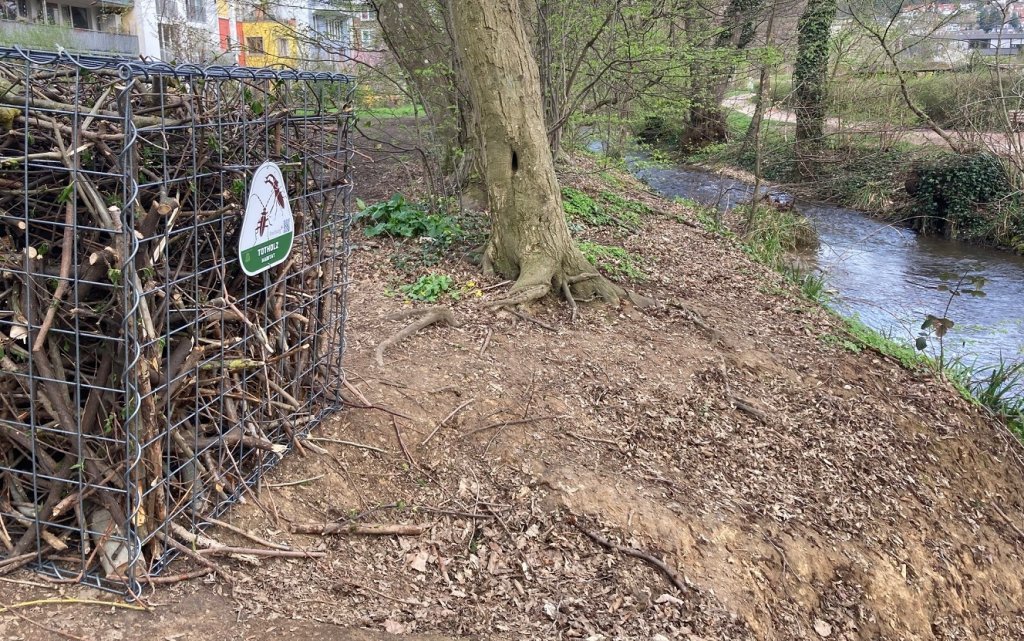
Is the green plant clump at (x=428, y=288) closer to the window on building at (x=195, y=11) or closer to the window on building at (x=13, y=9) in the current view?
the window on building at (x=195, y=11)

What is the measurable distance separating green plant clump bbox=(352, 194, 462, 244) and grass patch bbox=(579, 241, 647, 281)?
51.8 inches

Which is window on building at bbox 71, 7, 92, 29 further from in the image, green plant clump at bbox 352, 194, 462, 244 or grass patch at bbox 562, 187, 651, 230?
green plant clump at bbox 352, 194, 462, 244

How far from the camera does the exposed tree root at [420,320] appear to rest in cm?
567

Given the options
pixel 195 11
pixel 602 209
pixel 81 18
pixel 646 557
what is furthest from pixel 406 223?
pixel 81 18

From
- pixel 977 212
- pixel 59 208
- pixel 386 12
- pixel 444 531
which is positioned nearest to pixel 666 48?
pixel 386 12

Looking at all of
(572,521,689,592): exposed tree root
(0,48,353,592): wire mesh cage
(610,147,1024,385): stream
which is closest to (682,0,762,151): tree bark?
(610,147,1024,385): stream

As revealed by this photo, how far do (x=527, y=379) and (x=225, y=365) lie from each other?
2436 millimetres

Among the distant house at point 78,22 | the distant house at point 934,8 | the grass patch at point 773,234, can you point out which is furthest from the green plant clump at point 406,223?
the distant house at point 78,22

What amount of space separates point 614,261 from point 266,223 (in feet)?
16.1

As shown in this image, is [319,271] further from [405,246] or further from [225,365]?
[405,246]

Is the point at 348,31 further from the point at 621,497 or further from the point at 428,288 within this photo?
the point at 621,497

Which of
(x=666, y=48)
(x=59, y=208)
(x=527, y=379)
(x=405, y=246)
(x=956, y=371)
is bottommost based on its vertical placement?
(x=956, y=371)

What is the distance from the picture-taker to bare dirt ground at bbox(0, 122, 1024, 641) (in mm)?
3473

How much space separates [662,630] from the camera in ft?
12.1
